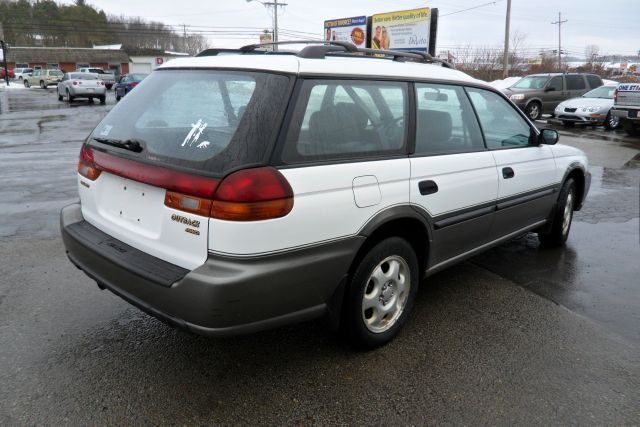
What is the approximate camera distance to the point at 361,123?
2.84 m

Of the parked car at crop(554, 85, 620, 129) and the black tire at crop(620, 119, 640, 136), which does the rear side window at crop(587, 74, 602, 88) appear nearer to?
the parked car at crop(554, 85, 620, 129)

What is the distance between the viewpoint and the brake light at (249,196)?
2244mm

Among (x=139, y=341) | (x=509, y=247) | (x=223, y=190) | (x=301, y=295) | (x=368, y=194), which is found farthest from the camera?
(x=509, y=247)

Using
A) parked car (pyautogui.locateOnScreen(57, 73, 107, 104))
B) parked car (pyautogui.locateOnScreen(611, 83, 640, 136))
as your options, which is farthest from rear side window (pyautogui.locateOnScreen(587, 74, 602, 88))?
parked car (pyautogui.locateOnScreen(57, 73, 107, 104))

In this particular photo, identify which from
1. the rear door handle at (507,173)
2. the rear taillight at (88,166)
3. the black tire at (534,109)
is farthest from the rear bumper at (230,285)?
the black tire at (534,109)

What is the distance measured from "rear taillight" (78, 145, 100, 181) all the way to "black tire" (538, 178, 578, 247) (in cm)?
403

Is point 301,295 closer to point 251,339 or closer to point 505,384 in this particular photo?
point 251,339

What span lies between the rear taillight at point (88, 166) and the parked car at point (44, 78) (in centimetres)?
5142

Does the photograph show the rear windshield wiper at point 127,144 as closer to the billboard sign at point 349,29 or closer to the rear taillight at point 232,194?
the rear taillight at point 232,194

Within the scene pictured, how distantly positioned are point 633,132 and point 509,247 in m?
12.7

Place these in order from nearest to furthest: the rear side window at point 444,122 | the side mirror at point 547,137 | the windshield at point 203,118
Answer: the windshield at point 203,118
the rear side window at point 444,122
the side mirror at point 547,137

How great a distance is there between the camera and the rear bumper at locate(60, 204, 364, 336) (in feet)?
7.43

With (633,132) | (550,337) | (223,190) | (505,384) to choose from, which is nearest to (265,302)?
(223,190)

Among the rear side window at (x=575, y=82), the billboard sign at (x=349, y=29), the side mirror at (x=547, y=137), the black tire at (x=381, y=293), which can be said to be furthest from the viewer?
the billboard sign at (x=349, y=29)
